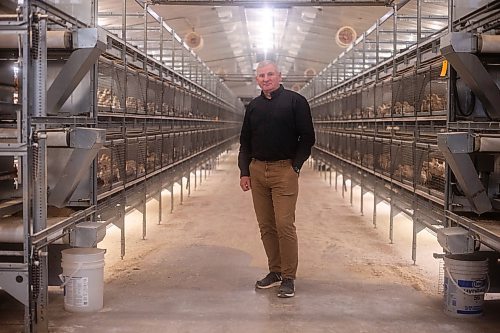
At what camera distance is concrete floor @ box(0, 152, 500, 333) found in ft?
12.3

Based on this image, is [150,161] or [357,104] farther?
[357,104]

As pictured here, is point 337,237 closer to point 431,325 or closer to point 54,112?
point 431,325

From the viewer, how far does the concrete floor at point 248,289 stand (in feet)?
12.3

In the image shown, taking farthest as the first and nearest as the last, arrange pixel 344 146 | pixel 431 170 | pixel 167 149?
1. pixel 344 146
2. pixel 167 149
3. pixel 431 170

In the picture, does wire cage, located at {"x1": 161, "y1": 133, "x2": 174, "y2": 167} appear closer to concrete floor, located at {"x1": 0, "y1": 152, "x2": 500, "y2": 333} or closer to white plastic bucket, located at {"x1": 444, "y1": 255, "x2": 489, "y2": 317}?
concrete floor, located at {"x1": 0, "y1": 152, "x2": 500, "y2": 333}

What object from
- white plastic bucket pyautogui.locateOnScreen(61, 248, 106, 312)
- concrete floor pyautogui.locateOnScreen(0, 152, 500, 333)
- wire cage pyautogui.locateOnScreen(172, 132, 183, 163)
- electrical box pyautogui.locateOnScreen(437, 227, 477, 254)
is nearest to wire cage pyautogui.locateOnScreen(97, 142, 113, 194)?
concrete floor pyautogui.locateOnScreen(0, 152, 500, 333)

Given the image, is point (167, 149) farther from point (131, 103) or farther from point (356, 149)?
point (356, 149)

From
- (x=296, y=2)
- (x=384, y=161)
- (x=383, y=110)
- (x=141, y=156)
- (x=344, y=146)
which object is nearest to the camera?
(x=141, y=156)

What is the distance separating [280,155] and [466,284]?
4.95 feet

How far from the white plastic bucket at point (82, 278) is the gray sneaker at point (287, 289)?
1247mm

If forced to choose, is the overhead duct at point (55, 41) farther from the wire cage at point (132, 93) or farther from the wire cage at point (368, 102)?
the wire cage at point (368, 102)

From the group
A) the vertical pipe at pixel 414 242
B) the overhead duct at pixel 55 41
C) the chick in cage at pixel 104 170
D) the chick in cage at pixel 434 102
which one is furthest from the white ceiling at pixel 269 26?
the overhead duct at pixel 55 41

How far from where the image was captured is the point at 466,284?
151 inches

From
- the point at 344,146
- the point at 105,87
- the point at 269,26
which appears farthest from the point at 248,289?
the point at 269,26
